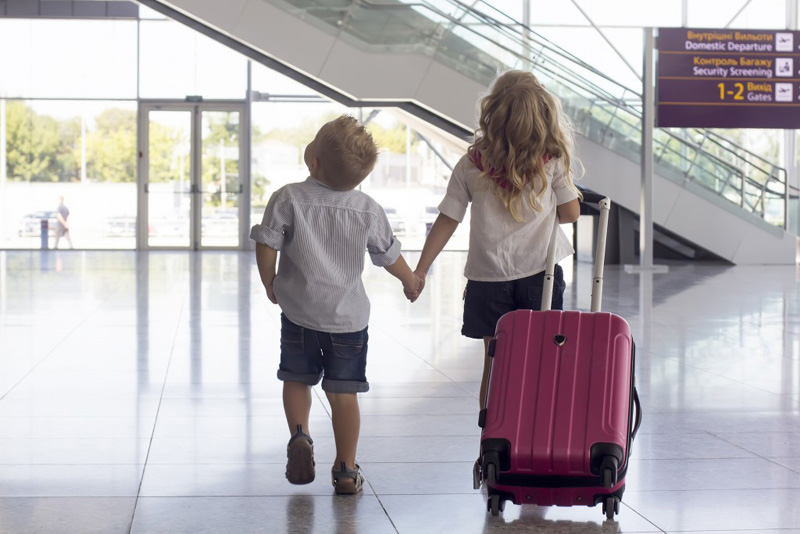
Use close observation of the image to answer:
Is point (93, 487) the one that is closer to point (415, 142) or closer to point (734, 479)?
point (734, 479)

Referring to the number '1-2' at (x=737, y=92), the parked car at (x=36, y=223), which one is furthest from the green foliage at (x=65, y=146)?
the number '1-2' at (x=737, y=92)

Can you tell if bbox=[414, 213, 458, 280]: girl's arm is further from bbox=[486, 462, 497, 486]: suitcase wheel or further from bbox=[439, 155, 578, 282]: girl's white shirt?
bbox=[486, 462, 497, 486]: suitcase wheel

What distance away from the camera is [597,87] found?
19.1m

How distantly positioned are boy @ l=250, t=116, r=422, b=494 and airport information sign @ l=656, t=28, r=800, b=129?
582 inches

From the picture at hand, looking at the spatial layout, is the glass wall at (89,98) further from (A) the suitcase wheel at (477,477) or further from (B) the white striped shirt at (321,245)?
(A) the suitcase wheel at (477,477)

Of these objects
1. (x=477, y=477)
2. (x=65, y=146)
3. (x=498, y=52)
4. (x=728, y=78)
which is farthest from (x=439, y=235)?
(x=65, y=146)

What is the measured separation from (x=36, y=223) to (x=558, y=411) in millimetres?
26566

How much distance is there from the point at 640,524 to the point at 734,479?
0.79m

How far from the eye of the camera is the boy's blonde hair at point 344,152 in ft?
12.8

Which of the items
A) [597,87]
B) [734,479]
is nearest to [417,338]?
[734,479]

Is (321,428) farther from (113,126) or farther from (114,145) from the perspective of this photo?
(113,126)

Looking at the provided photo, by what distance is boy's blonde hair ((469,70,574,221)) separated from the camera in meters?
3.92

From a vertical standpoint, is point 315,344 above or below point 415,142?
below

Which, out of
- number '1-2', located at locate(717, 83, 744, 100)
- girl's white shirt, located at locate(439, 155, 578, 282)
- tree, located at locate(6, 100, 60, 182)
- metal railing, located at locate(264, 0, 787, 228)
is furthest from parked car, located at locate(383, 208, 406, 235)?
girl's white shirt, located at locate(439, 155, 578, 282)
